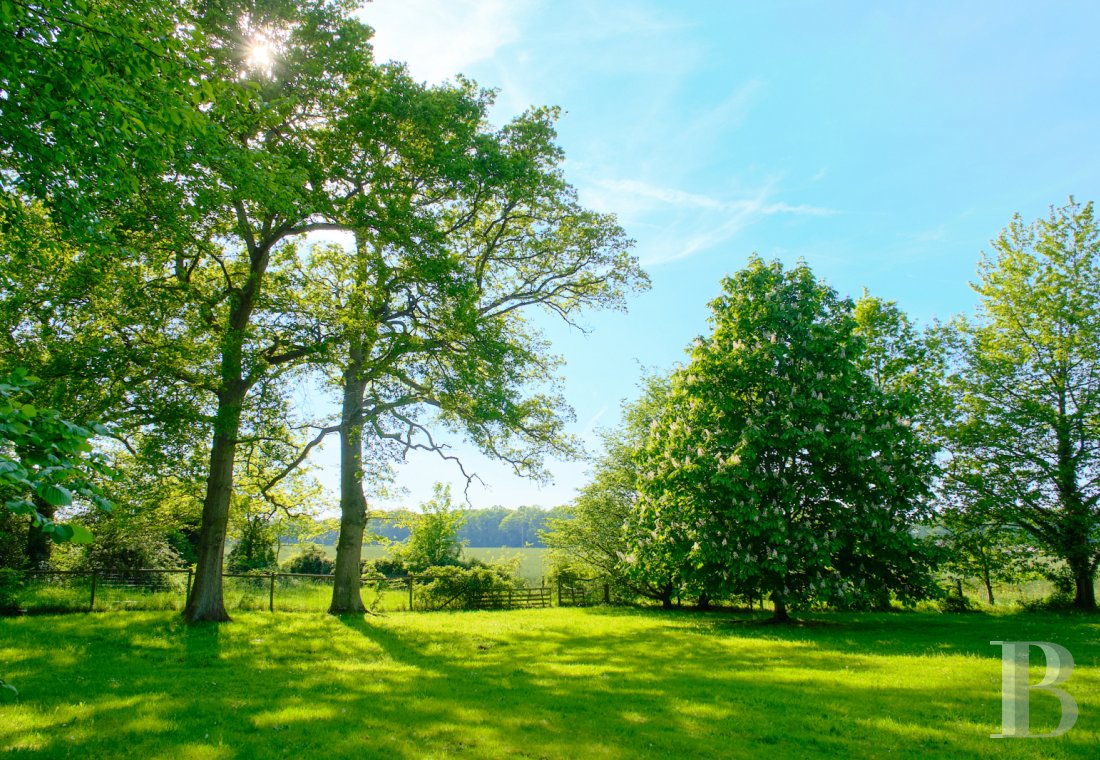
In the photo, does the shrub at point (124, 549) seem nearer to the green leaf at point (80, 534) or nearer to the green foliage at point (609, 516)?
the green foliage at point (609, 516)

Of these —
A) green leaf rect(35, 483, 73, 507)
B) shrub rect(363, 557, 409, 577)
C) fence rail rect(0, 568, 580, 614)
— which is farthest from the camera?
shrub rect(363, 557, 409, 577)

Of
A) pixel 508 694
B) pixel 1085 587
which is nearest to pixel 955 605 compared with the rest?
pixel 1085 587

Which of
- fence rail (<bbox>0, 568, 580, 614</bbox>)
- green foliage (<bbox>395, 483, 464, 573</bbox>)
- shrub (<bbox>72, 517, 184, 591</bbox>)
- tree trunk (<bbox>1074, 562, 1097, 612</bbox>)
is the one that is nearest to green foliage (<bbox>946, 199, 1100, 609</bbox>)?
tree trunk (<bbox>1074, 562, 1097, 612</bbox>)

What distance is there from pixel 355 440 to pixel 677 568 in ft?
38.5

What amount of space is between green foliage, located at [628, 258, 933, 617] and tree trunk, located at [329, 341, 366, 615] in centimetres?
1068

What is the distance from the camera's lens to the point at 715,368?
20.1 metres

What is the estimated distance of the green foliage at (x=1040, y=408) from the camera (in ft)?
85.9

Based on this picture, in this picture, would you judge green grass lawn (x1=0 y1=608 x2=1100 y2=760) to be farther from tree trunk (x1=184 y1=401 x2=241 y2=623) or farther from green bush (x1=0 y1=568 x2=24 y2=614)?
green bush (x1=0 y1=568 x2=24 y2=614)

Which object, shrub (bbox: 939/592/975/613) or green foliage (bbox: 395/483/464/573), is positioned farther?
green foliage (bbox: 395/483/464/573)

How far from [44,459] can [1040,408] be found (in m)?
33.0

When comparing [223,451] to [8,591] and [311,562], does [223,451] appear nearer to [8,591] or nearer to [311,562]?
[8,591]

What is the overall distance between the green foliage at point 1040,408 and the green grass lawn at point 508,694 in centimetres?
1166

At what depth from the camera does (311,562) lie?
4109cm

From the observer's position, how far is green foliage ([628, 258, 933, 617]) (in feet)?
60.1
